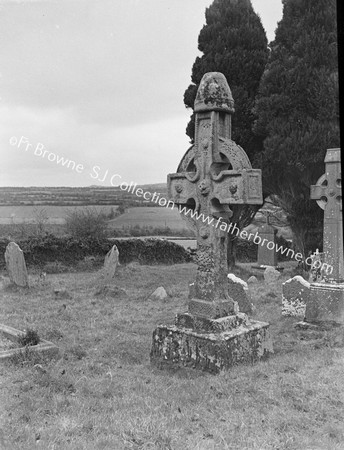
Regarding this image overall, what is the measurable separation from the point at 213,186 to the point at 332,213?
318 cm

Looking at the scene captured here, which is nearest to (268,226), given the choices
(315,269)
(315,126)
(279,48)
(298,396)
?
(315,126)

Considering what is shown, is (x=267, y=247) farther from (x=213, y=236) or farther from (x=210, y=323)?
(x=210, y=323)

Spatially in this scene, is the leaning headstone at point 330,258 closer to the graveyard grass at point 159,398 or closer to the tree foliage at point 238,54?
the graveyard grass at point 159,398

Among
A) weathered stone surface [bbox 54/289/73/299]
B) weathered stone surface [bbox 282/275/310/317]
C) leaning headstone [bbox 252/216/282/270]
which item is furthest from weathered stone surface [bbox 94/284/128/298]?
leaning headstone [bbox 252/216/282/270]

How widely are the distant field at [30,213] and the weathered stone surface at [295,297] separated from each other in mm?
12757

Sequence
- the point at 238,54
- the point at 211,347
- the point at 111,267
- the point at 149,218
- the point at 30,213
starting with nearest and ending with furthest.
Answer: the point at 211,347 < the point at 111,267 < the point at 238,54 < the point at 30,213 < the point at 149,218

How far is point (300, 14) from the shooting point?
14195 millimetres

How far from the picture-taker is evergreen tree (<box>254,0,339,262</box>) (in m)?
13.3

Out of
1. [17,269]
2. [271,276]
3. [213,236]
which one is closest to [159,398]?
[213,236]

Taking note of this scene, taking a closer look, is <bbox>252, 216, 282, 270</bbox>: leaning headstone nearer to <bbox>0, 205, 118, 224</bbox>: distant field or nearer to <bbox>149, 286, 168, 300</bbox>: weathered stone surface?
<bbox>0, 205, 118, 224</bbox>: distant field

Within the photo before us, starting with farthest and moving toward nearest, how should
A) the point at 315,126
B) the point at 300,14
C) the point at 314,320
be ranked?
the point at 300,14
the point at 315,126
the point at 314,320

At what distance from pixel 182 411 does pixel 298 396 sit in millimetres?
1169

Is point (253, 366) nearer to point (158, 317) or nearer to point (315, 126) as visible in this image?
point (158, 317)

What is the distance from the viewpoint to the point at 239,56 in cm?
1520
